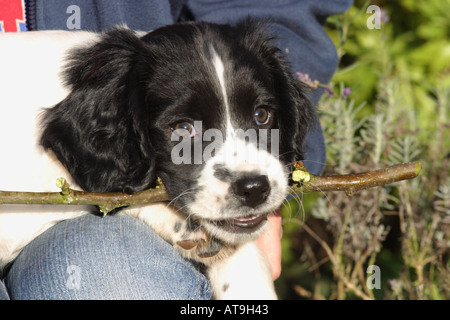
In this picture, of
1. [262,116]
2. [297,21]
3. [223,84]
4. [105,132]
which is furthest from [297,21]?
[105,132]

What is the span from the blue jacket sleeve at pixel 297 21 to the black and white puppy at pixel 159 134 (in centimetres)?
91

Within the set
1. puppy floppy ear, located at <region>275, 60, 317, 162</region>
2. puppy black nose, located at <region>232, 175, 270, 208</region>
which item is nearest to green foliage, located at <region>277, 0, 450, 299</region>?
puppy floppy ear, located at <region>275, 60, 317, 162</region>

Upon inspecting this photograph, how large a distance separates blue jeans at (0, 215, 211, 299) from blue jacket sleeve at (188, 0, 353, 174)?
1.50 meters

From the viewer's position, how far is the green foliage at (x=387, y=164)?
135 inches

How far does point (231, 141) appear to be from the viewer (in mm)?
2348

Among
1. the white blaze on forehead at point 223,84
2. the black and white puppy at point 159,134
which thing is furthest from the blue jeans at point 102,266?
the white blaze on forehead at point 223,84

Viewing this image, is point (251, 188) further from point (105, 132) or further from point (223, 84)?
point (105, 132)

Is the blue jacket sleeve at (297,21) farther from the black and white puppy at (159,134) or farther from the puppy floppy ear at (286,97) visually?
the black and white puppy at (159,134)

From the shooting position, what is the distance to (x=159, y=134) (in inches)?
94.0

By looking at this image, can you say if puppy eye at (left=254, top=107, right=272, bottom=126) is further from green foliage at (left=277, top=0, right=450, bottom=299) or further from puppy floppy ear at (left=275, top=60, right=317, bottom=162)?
green foliage at (left=277, top=0, right=450, bottom=299)

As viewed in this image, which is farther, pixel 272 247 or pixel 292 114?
pixel 272 247

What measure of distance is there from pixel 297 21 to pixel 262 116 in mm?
1232
